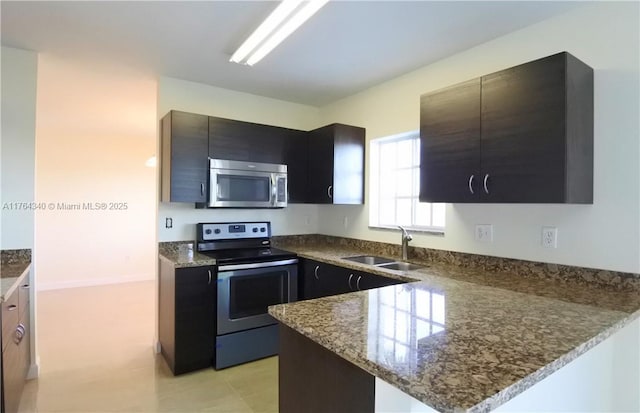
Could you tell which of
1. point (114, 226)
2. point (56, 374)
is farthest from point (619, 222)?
point (114, 226)

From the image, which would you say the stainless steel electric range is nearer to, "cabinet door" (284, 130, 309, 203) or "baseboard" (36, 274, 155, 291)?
"cabinet door" (284, 130, 309, 203)

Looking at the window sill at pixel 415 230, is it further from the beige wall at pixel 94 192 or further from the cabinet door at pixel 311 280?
the beige wall at pixel 94 192

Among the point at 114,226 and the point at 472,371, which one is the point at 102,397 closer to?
the point at 472,371

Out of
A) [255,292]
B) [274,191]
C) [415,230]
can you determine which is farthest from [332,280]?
[274,191]

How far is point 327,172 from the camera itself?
11.2 ft

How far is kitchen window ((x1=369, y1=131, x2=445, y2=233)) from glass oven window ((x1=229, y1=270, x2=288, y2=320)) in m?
1.10

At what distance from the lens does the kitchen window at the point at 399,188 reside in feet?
9.97

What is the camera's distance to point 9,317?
200 centimetres

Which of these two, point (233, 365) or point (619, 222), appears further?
point (233, 365)

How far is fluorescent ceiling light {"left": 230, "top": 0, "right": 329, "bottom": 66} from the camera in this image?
1.84m

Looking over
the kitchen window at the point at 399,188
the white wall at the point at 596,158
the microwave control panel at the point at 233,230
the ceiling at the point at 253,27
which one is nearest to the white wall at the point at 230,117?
the microwave control panel at the point at 233,230

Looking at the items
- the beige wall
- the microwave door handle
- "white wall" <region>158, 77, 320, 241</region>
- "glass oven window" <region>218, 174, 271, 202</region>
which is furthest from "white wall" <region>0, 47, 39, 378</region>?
the microwave door handle

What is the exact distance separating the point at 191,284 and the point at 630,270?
9.13 ft

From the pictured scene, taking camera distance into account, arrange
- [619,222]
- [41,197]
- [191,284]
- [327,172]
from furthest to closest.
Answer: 1. [41,197]
2. [327,172]
3. [191,284]
4. [619,222]
